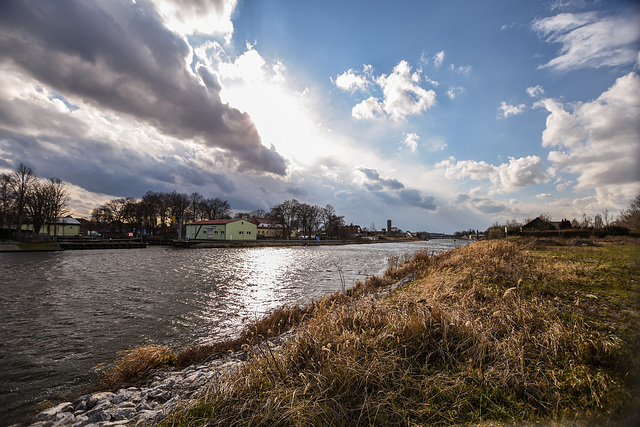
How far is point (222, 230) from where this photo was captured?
246 feet

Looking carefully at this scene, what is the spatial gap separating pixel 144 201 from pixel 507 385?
88114mm

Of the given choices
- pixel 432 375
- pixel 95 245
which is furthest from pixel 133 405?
pixel 95 245

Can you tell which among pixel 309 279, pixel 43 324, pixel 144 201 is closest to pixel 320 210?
pixel 144 201

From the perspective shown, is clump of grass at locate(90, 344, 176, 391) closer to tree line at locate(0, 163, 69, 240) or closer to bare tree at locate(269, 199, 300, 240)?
tree line at locate(0, 163, 69, 240)

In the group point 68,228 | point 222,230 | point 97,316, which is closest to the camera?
point 97,316

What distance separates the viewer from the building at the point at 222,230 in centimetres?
7432

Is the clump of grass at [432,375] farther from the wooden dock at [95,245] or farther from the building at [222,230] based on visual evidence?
the building at [222,230]

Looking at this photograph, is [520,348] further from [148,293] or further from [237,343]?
[148,293]

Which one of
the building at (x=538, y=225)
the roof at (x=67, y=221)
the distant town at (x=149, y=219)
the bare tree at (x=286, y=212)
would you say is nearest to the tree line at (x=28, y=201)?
the distant town at (x=149, y=219)

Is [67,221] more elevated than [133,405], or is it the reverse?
[67,221]

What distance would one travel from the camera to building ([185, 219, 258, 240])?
2926 inches

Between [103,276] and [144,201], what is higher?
[144,201]

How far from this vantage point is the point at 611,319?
14.7 ft

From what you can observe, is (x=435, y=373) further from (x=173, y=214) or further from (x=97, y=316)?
(x=173, y=214)
